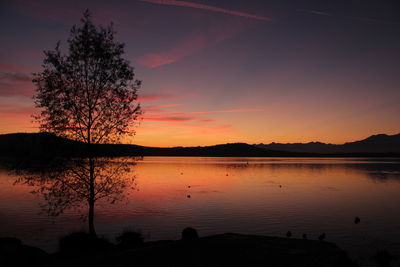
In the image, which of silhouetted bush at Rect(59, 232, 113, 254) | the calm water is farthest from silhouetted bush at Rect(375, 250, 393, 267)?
silhouetted bush at Rect(59, 232, 113, 254)

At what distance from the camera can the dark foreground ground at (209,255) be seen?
17.0 meters

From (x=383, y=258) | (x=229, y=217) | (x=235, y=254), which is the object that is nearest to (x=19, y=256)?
(x=235, y=254)

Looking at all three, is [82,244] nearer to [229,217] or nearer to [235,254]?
[235,254]

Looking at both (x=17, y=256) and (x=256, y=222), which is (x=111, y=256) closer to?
(x=17, y=256)

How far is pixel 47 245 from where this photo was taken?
93.0 feet

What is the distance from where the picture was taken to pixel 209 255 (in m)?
18.0

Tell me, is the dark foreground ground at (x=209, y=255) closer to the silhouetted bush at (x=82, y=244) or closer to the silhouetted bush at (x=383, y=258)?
the silhouetted bush at (x=82, y=244)

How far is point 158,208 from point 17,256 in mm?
31062

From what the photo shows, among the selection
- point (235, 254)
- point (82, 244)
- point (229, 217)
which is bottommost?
point (229, 217)

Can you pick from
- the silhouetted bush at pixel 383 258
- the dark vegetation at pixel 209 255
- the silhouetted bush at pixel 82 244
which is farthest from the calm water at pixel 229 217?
the dark vegetation at pixel 209 255

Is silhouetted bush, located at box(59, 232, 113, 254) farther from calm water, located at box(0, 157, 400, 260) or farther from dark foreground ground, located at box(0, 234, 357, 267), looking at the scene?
calm water, located at box(0, 157, 400, 260)

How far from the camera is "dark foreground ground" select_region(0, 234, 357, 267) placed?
671 inches

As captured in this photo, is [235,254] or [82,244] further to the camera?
[82,244]

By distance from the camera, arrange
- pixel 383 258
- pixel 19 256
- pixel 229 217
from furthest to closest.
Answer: pixel 229 217 < pixel 383 258 < pixel 19 256
